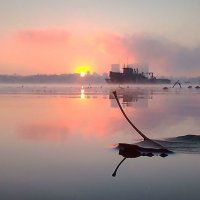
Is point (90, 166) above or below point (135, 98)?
below

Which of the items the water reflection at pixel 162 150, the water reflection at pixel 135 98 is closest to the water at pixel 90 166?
the water reflection at pixel 162 150

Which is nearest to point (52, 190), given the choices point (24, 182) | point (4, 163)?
point (24, 182)

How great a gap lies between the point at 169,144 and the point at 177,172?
4.69m

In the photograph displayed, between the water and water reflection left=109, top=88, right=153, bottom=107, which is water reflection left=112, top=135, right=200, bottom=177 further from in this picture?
water reflection left=109, top=88, right=153, bottom=107

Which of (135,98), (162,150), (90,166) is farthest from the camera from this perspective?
(135,98)

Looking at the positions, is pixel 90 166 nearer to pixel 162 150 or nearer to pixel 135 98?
pixel 162 150

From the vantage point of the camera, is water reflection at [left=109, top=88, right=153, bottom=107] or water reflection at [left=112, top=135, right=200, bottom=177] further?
water reflection at [left=109, top=88, right=153, bottom=107]

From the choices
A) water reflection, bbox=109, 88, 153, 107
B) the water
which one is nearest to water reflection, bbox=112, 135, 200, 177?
the water

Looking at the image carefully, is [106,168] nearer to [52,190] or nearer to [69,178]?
[69,178]

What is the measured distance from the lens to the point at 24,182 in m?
10.3

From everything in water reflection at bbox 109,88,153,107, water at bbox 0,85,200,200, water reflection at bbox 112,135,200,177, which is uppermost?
water reflection at bbox 109,88,153,107

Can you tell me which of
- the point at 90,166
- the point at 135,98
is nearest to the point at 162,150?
the point at 90,166

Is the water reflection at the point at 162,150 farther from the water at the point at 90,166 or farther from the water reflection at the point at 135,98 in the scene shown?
the water reflection at the point at 135,98

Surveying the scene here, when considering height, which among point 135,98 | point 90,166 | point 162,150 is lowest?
point 90,166
